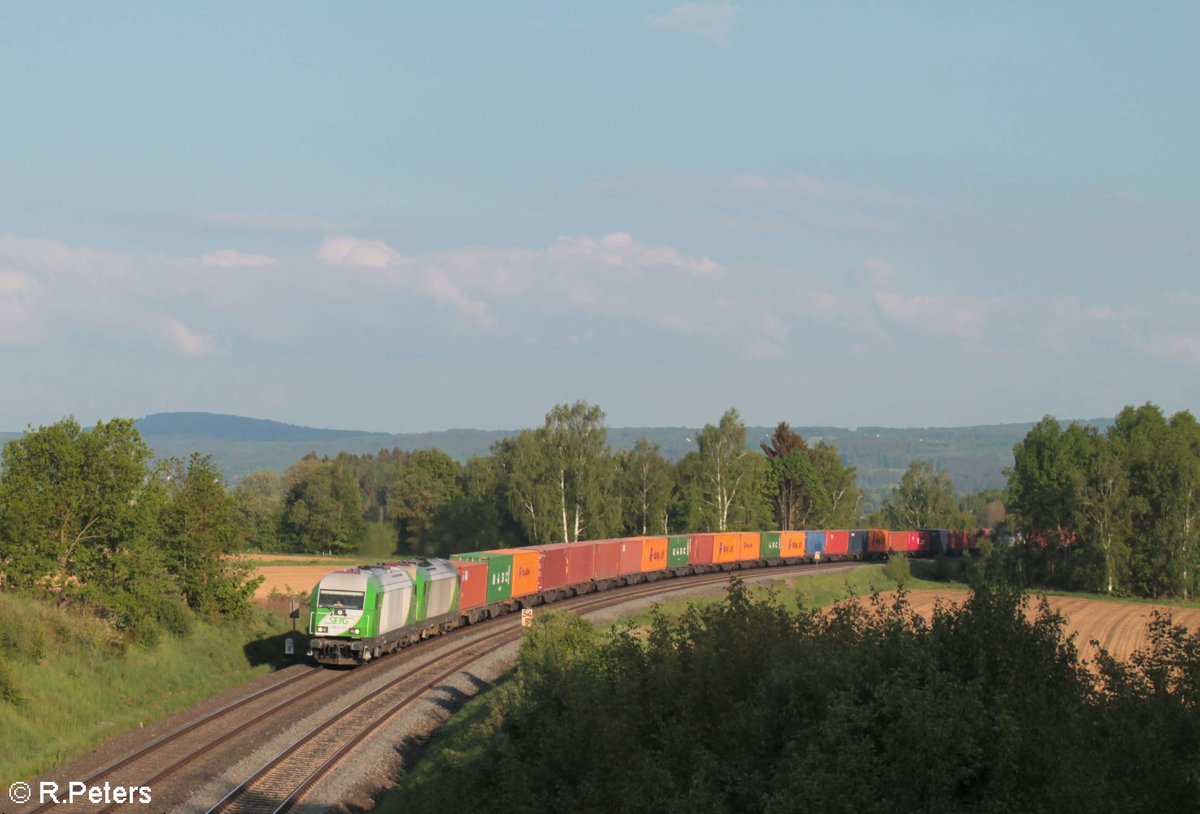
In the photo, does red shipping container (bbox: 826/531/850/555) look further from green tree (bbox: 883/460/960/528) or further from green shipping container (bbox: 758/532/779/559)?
green tree (bbox: 883/460/960/528)

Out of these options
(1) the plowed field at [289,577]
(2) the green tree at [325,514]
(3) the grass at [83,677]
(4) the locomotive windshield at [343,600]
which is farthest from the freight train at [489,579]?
(2) the green tree at [325,514]

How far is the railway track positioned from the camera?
22.6m

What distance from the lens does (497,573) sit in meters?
49.1

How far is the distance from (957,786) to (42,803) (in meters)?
17.1

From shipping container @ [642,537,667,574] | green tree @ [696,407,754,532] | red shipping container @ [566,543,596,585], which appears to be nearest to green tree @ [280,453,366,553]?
green tree @ [696,407,754,532]

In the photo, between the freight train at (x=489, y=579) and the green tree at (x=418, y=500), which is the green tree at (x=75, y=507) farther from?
the green tree at (x=418, y=500)

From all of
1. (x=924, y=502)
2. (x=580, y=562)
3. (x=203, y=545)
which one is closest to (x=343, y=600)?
(x=203, y=545)

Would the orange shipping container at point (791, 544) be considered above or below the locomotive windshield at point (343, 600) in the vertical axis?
below

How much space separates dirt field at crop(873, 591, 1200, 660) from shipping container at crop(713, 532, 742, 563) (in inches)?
578

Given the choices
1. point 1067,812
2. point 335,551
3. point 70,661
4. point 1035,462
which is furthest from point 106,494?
point 335,551

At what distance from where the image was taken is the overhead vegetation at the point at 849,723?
507 inches

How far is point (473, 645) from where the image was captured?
136 ft

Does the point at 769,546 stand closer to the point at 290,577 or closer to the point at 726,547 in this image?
the point at 726,547

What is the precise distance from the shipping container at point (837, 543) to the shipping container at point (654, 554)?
25.7 metres
